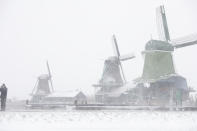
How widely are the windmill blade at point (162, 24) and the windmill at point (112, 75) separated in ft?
51.1

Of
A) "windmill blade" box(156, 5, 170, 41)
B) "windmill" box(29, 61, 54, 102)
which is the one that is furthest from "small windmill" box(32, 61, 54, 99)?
"windmill blade" box(156, 5, 170, 41)

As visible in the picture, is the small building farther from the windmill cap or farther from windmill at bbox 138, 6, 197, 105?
the windmill cap

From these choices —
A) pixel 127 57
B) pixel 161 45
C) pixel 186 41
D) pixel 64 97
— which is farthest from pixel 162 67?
pixel 64 97

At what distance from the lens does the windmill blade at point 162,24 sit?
5558 centimetres

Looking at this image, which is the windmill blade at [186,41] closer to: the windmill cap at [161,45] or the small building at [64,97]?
the windmill cap at [161,45]

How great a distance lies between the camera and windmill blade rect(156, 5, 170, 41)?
55.6m

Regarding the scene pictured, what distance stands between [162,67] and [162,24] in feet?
30.3

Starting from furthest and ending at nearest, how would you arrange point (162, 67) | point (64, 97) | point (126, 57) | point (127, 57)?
point (64, 97) → point (126, 57) → point (127, 57) → point (162, 67)

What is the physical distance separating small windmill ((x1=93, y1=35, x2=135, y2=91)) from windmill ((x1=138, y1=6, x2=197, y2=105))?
18.6 meters

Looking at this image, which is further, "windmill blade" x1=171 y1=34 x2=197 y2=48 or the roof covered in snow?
the roof covered in snow

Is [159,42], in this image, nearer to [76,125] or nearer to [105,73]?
[105,73]

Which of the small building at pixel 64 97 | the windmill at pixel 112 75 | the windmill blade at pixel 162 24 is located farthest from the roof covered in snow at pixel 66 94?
the windmill blade at pixel 162 24

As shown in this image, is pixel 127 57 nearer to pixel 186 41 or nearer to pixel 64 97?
pixel 186 41

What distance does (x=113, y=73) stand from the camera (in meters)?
72.6
